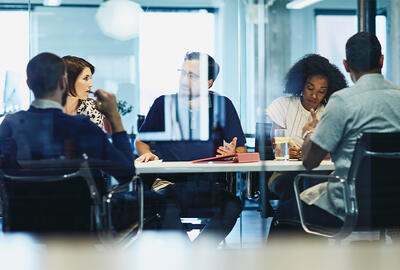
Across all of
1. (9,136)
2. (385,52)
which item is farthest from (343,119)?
(9,136)

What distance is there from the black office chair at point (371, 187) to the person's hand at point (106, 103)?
958 mm

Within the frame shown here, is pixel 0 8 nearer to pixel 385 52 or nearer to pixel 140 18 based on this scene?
pixel 140 18

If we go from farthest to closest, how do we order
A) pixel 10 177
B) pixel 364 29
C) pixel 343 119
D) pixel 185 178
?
pixel 185 178
pixel 364 29
pixel 343 119
pixel 10 177

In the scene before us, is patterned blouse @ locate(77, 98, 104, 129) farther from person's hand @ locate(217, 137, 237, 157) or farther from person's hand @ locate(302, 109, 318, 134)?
person's hand @ locate(302, 109, 318, 134)

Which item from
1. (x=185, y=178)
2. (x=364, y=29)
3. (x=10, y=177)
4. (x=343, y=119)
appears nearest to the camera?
(x=10, y=177)

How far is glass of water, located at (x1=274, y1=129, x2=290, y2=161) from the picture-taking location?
2832 millimetres

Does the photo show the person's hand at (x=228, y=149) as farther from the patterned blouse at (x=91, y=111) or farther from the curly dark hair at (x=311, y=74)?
the patterned blouse at (x=91, y=111)

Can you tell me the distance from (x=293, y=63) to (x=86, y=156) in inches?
44.5

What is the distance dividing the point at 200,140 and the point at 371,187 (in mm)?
874

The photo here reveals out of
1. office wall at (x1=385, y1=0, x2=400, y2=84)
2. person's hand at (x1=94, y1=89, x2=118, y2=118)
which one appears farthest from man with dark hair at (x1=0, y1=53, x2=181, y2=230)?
office wall at (x1=385, y1=0, x2=400, y2=84)

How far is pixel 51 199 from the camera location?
2.27 metres

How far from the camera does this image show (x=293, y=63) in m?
2.69

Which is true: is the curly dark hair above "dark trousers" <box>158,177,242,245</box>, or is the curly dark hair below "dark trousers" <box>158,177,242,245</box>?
above

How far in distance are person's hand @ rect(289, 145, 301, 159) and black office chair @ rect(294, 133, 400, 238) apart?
0.15m
